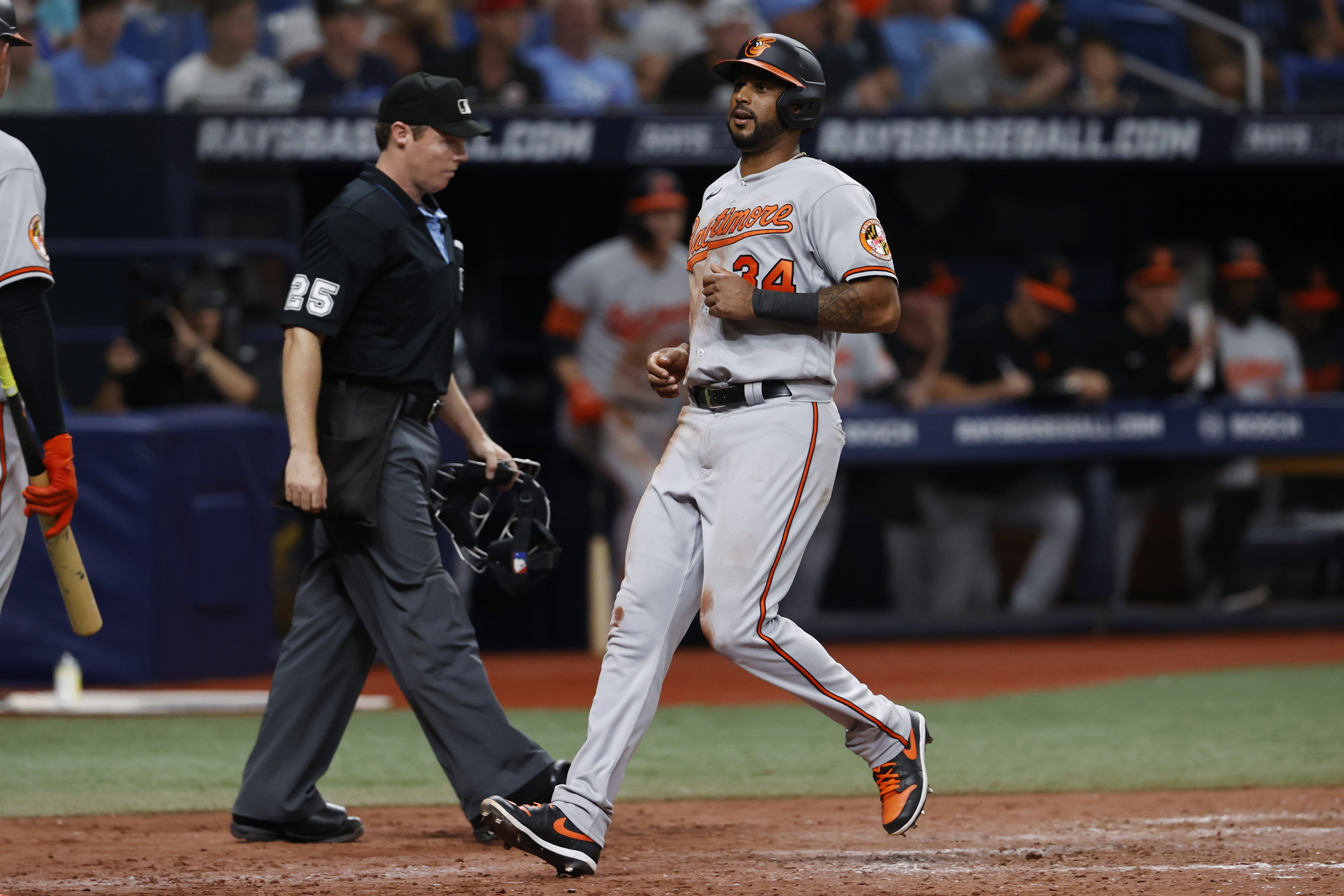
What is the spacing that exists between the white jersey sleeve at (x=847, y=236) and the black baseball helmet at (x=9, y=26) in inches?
71.1

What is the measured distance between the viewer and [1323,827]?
177 inches

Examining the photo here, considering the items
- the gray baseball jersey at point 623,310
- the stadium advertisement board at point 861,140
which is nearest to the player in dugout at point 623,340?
the gray baseball jersey at point 623,310

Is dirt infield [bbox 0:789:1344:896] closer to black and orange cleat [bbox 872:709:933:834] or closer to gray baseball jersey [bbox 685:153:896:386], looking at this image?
black and orange cleat [bbox 872:709:933:834]

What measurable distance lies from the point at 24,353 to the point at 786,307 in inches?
65.1

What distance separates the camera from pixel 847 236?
154 inches

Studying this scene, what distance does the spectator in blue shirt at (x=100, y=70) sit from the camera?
9.44 m

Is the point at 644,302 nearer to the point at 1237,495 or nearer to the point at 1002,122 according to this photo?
the point at 1002,122

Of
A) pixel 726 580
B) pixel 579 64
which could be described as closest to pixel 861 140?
pixel 579 64

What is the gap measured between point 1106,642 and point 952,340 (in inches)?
74.9

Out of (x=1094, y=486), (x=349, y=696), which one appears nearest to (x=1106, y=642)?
(x=1094, y=486)

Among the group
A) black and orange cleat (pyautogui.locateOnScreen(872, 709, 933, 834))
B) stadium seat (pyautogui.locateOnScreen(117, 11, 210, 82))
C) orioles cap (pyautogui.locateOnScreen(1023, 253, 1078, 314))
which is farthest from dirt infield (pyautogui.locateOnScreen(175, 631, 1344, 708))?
stadium seat (pyautogui.locateOnScreen(117, 11, 210, 82))

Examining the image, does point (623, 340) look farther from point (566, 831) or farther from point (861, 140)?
point (566, 831)

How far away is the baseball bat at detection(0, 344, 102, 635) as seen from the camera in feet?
11.8

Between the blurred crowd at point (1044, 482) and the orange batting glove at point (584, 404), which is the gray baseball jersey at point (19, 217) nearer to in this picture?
the orange batting glove at point (584, 404)
